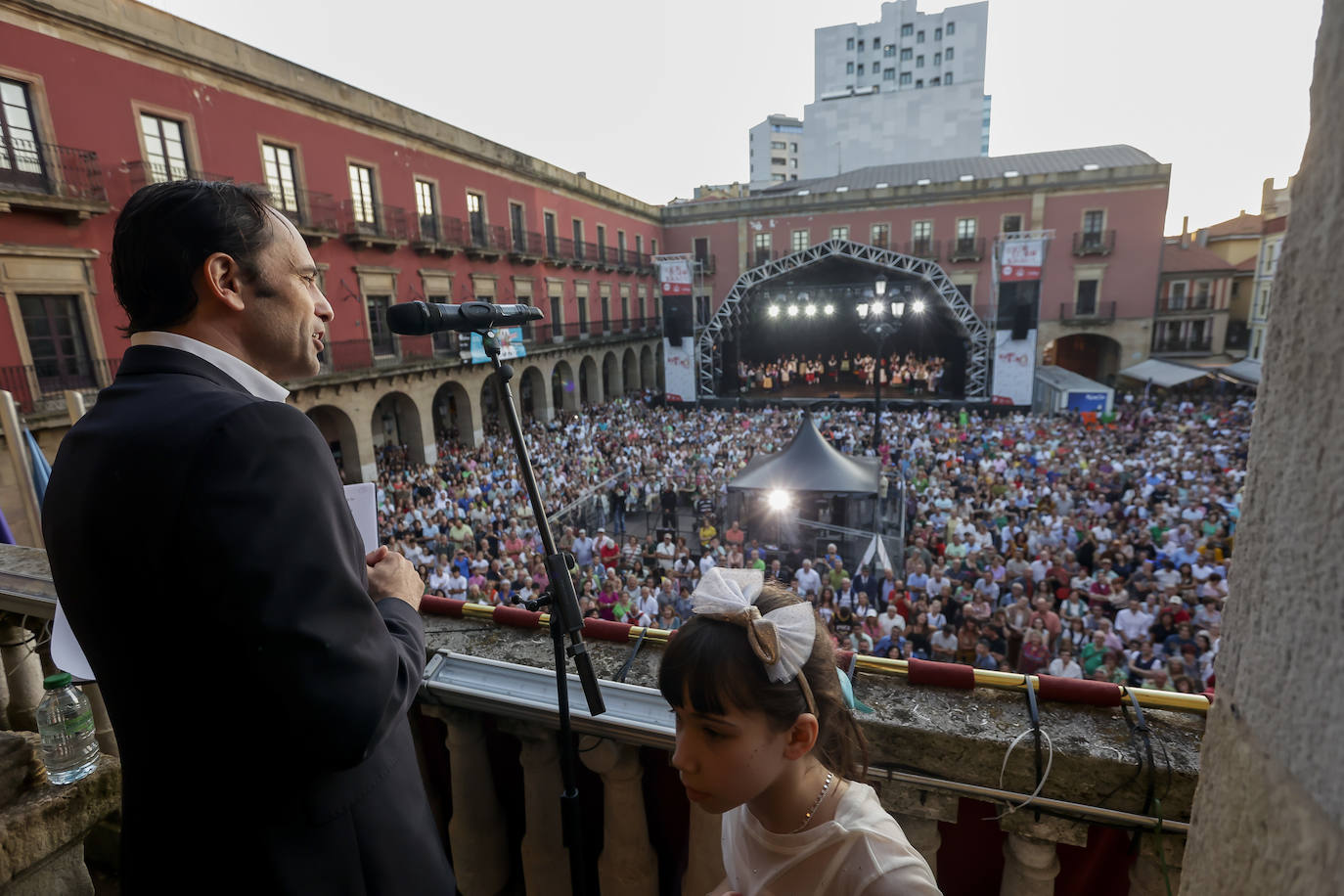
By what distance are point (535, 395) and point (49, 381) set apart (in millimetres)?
15711

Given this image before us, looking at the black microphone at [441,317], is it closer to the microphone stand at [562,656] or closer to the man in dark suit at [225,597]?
the microphone stand at [562,656]

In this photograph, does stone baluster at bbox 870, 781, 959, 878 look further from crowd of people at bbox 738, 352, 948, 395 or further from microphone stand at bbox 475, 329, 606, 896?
crowd of people at bbox 738, 352, 948, 395

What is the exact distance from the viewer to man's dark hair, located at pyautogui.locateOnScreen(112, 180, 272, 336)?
1.20 m

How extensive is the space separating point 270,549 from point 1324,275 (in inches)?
49.4

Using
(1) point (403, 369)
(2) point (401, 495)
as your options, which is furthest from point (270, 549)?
(1) point (403, 369)

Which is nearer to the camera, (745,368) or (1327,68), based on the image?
(1327,68)

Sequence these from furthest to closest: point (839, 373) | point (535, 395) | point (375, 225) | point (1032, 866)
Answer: point (839, 373) < point (535, 395) < point (375, 225) < point (1032, 866)

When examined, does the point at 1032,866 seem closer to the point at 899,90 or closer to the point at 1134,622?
the point at 1134,622

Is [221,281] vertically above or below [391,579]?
above

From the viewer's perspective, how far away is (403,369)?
61.5ft

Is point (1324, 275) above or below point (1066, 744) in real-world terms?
above

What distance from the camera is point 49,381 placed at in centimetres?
1209

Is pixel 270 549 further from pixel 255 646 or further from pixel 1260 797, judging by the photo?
pixel 1260 797

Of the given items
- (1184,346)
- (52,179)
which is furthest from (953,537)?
(1184,346)
